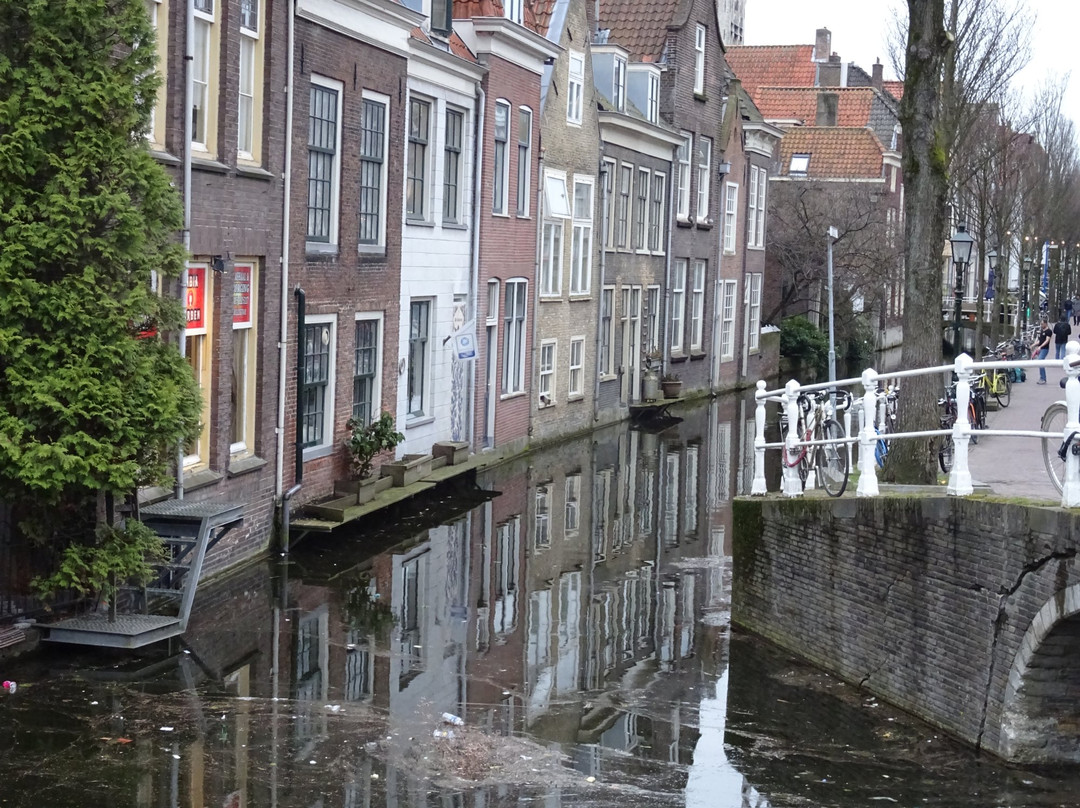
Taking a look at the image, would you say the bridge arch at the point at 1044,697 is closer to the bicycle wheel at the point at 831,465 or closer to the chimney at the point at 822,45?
the bicycle wheel at the point at 831,465

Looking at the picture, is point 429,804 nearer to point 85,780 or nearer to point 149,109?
point 85,780

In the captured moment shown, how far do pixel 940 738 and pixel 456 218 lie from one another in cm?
1507

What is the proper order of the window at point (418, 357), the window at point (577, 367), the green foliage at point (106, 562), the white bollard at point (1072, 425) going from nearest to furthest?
1. the white bollard at point (1072, 425)
2. the green foliage at point (106, 562)
3. the window at point (418, 357)
4. the window at point (577, 367)

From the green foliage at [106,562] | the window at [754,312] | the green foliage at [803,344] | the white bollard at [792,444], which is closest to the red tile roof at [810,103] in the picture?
the green foliage at [803,344]

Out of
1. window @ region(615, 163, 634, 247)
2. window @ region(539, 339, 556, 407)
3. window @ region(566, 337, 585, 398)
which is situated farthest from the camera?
window @ region(615, 163, 634, 247)

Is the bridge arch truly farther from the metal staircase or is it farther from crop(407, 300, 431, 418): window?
crop(407, 300, 431, 418): window

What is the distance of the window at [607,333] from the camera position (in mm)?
33875

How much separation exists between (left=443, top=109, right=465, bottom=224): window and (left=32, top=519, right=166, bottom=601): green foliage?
12613 millimetres

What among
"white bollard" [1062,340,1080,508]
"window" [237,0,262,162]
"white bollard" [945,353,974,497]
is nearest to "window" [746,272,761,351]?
"window" [237,0,262,162]

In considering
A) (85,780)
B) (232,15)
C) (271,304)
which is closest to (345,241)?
(271,304)

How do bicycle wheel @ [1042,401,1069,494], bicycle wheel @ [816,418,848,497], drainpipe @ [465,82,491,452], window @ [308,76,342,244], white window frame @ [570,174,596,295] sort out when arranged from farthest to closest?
white window frame @ [570,174,596,295] → drainpipe @ [465,82,491,452] → window @ [308,76,342,244] → bicycle wheel @ [816,418,848,497] → bicycle wheel @ [1042,401,1069,494]

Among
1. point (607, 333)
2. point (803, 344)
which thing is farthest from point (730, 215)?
point (607, 333)

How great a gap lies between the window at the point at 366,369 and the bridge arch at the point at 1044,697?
1135 centimetres

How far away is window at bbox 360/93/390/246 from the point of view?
66.5 ft
